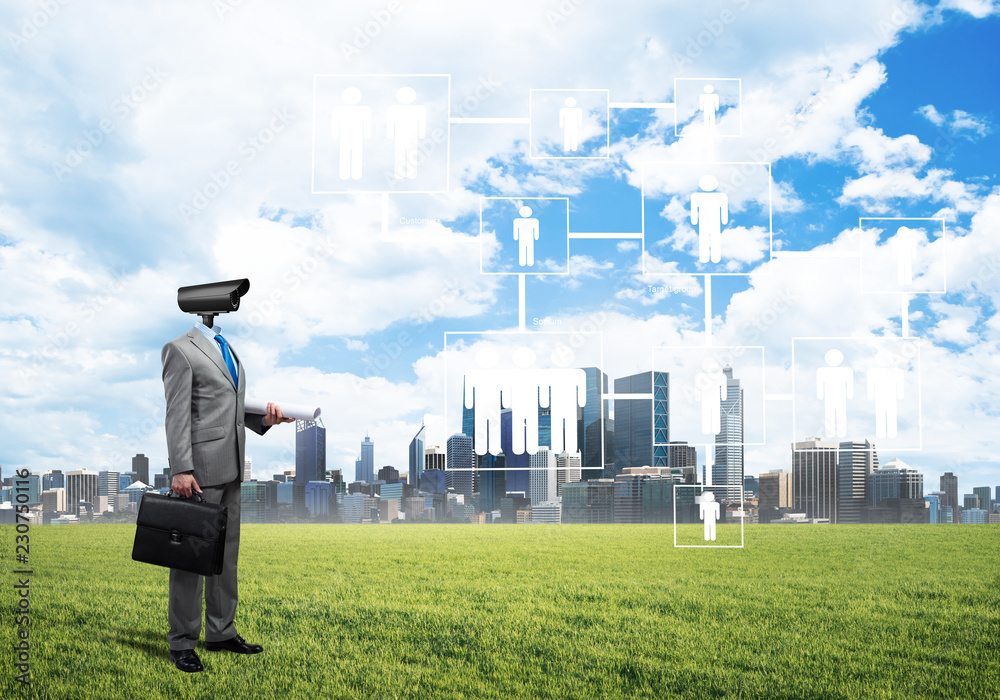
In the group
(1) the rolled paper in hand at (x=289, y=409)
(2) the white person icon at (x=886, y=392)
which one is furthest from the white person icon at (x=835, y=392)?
(1) the rolled paper in hand at (x=289, y=409)

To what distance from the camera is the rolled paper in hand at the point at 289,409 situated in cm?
615

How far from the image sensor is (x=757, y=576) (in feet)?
33.1

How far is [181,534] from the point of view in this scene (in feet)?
17.8

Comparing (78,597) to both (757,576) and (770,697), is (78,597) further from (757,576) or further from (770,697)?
(757,576)

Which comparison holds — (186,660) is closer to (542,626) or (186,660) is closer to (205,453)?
(205,453)

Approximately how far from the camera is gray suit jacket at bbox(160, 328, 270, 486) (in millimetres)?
5602

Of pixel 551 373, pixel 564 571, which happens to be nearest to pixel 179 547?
pixel 564 571

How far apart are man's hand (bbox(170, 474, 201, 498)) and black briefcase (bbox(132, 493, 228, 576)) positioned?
0.06m

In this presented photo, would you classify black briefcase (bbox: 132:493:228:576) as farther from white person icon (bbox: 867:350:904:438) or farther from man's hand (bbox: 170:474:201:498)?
white person icon (bbox: 867:350:904:438)

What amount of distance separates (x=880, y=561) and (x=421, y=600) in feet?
26.9

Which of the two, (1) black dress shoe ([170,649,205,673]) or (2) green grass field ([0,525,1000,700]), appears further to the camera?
(1) black dress shoe ([170,649,205,673])

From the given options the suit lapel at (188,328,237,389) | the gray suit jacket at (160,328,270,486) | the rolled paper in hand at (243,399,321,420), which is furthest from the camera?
the rolled paper in hand at (243,399,321,420)

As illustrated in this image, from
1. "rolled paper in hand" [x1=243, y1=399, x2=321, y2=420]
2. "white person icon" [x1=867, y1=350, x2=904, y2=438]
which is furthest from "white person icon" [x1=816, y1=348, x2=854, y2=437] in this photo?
"rolled paper in hand" [x1=243, y1=399, x2=321, y2=420]

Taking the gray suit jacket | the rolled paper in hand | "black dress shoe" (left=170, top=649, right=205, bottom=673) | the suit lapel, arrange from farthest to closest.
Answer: the rolled paper in hand
the suit lapel
the gray suit jacket
"black dress shoe" (left=170, top=649, right=205, bottom=673)
